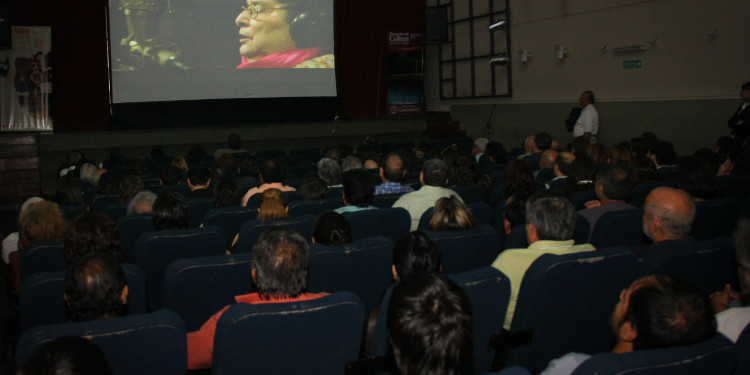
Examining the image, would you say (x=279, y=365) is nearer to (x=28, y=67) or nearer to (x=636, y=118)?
(x=636, y=118)

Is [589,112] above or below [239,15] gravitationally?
below

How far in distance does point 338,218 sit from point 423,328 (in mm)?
1507

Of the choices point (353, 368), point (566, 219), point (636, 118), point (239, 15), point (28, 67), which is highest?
point (239, 15)

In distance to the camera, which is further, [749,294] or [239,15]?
[239,15]

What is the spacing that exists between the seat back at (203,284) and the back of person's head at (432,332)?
1.25 meters

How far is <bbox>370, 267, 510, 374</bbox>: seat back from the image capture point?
1.95m

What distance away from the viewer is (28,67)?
10.9 m

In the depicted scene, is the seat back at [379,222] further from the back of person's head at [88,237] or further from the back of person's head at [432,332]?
the back of person's head at [432,332]

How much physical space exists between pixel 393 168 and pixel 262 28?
27.9 feet

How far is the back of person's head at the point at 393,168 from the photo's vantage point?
16.3 feet

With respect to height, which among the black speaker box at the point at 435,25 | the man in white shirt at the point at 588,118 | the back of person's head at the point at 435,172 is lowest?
the back of person's head at the point at 435,172

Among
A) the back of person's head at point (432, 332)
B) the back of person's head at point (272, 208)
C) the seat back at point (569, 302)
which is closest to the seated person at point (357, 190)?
the back of person's head at point (272, 208)

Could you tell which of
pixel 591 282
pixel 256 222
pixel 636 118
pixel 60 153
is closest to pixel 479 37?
pixel 636 118

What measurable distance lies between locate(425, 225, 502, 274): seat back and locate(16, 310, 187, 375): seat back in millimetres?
1366
